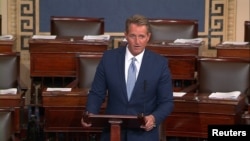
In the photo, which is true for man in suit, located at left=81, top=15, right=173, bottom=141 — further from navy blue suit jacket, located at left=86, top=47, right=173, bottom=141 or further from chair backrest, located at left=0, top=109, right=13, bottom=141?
chair backrest, located at left=0, top=109, right=13, bottom=141

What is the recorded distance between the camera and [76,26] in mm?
4848

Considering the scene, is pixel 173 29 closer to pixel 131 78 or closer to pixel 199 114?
pixel 199 114

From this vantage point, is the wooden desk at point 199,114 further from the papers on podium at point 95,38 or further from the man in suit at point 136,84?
the papers on podium at point 95,38

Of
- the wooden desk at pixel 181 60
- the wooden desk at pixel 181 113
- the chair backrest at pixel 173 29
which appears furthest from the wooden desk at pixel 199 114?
the chair backrest at pixel 173 29

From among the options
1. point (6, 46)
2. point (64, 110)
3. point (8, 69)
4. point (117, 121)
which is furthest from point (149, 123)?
point (6, 46)

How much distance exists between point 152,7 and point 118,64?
2814mm

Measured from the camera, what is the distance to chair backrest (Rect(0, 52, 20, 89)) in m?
4.11

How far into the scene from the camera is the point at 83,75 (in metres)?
4.10

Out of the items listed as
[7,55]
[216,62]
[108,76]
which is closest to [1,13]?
[7,55]

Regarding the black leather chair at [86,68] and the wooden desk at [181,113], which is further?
the black leather chair at [86,68]

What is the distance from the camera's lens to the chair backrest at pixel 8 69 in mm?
4113

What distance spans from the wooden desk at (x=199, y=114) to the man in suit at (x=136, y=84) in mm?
892

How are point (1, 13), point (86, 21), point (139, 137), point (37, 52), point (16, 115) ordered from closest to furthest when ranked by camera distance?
point (139, 137) → point (16, 115) → point (37, 52) → point (86, 21) → point (1, 13)

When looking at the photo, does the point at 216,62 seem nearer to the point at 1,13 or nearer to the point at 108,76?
the point at 108,76
